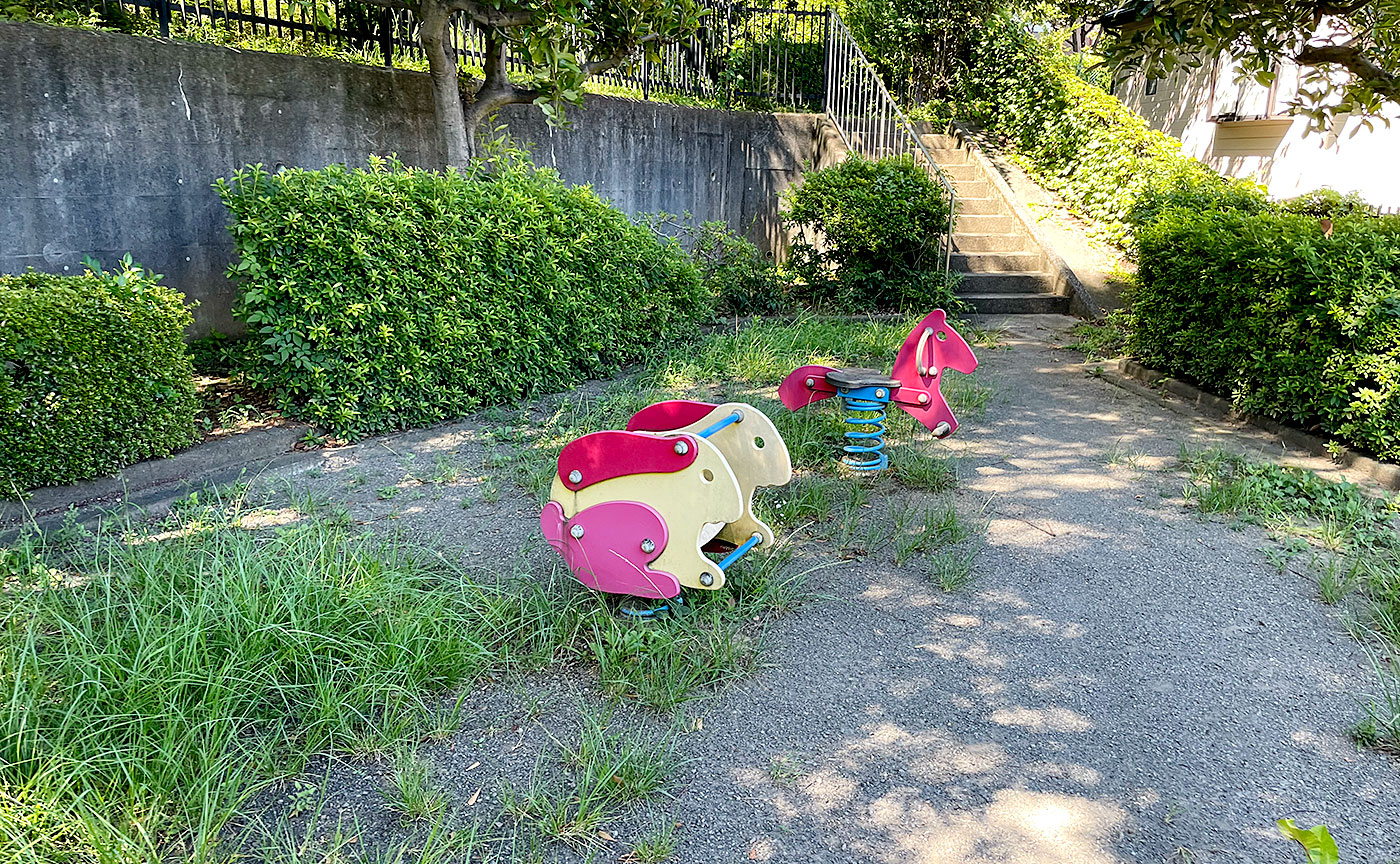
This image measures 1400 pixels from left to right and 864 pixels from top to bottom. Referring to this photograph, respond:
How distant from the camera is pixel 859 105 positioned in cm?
1127

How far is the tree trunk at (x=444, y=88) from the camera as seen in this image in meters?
6.14

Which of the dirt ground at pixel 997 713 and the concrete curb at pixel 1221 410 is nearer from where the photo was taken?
the dirt ground at pixel 997 713

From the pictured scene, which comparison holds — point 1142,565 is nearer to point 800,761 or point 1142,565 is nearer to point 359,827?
point 800,761

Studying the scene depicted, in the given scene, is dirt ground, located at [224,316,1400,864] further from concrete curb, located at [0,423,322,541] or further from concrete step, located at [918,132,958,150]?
concrete step, located at [918,132,958,150]

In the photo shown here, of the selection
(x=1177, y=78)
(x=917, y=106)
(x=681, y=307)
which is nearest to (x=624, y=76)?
(x=681, y=307)

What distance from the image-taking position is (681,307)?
24.7ft

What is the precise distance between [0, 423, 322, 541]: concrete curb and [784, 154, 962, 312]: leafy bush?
5.78 m

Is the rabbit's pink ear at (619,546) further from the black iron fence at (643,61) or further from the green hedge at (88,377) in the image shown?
the black iron fence at (643,61)

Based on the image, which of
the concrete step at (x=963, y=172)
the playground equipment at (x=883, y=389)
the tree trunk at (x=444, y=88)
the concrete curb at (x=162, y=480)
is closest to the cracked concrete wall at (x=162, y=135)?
the tree trunk at (x=444, y=88)

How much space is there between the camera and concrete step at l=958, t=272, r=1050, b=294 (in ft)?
32.6

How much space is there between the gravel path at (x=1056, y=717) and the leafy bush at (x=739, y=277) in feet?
15.4

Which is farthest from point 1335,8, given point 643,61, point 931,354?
point 643,61

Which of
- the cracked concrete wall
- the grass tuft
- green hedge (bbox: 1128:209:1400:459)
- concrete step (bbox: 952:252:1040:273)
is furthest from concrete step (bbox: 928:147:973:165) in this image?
the grass tuft

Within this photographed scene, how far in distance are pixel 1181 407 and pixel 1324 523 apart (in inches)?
86.8
